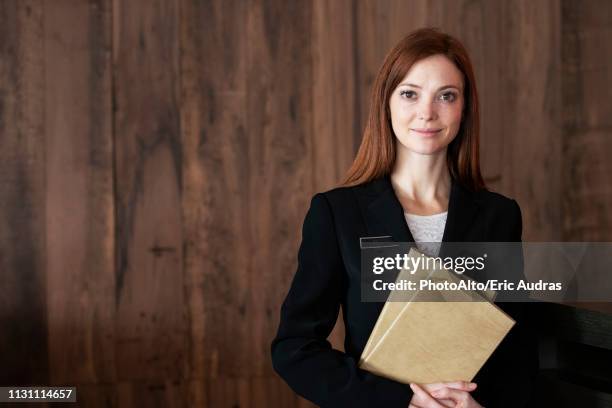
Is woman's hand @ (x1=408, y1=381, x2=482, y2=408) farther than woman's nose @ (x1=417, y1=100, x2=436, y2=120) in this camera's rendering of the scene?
No

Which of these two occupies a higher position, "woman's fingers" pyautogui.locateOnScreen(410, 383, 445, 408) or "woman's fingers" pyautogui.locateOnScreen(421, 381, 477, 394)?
"woman's fingers" pyautogui.locateOnScreen(421, 381, 477, 394)

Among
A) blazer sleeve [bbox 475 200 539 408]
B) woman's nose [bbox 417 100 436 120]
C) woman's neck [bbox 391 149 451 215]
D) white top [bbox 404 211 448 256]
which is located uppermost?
woman's nose [bbox 417 100 436 120]

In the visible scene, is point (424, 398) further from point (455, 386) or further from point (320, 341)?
point (320, 341)

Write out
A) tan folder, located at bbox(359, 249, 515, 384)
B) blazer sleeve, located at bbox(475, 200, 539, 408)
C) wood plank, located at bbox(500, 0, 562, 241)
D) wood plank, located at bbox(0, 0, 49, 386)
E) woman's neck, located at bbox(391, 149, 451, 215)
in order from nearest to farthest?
tan folder, located at bbox(359, 249, 515, 384) → blazer sleeve, located at bbox(475, 200, 539, 408) → woman's neck, located at bbox(391, 149, 451, 215) → wood plank, located at bbox(0, 0, 49, 386) → wood plank, located at bbox(500, 0, 562, 241)

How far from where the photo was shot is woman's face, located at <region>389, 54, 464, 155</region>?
1317 mm

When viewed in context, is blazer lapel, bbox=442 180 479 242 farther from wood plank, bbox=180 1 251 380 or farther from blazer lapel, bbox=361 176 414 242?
wood plank, bbox=180 1 251 380

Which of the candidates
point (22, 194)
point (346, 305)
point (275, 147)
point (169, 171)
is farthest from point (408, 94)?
point (22, 194)

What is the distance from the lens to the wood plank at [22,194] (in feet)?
7.42


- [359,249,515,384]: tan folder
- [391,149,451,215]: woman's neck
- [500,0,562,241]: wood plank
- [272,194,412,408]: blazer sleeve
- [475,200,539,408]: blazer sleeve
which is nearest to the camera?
[359,249,515,384]: tan folder

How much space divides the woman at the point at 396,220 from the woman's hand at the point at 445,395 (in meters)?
0.12

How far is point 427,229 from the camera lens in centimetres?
138

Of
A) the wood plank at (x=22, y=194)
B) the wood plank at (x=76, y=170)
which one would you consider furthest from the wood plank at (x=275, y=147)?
the wood plank at (x=22, y=194)

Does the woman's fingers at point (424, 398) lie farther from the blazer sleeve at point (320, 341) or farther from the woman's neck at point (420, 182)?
the woman's neck at point (420, 182)

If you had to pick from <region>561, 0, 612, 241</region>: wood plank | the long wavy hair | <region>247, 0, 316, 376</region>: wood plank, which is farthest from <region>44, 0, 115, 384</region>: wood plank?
<region>561, 0, 612, 241</region>: wood plank
